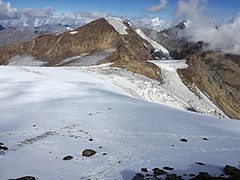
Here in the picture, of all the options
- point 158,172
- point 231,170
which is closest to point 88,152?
point 158,172

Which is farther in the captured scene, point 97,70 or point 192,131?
point 97,70

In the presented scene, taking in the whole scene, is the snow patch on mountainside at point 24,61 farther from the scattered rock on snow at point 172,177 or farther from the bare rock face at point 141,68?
the scattered rock on snow at point 172,177

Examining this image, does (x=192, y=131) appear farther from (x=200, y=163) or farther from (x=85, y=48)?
(x=85, y=48)

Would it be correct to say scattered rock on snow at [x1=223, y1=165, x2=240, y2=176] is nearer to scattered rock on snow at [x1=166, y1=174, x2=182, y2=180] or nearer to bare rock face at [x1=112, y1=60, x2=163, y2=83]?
scattered rock on snow at [x1=166, y1=174, x2=182, y2=180]

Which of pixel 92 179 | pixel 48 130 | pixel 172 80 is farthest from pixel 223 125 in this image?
pixel 172 80

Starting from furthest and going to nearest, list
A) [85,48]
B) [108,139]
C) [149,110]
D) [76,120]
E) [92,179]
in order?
[85,48] < [149,110] < [76,120] < [108,139] < [92,179]

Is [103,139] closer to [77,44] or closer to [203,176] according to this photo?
[203,176]
